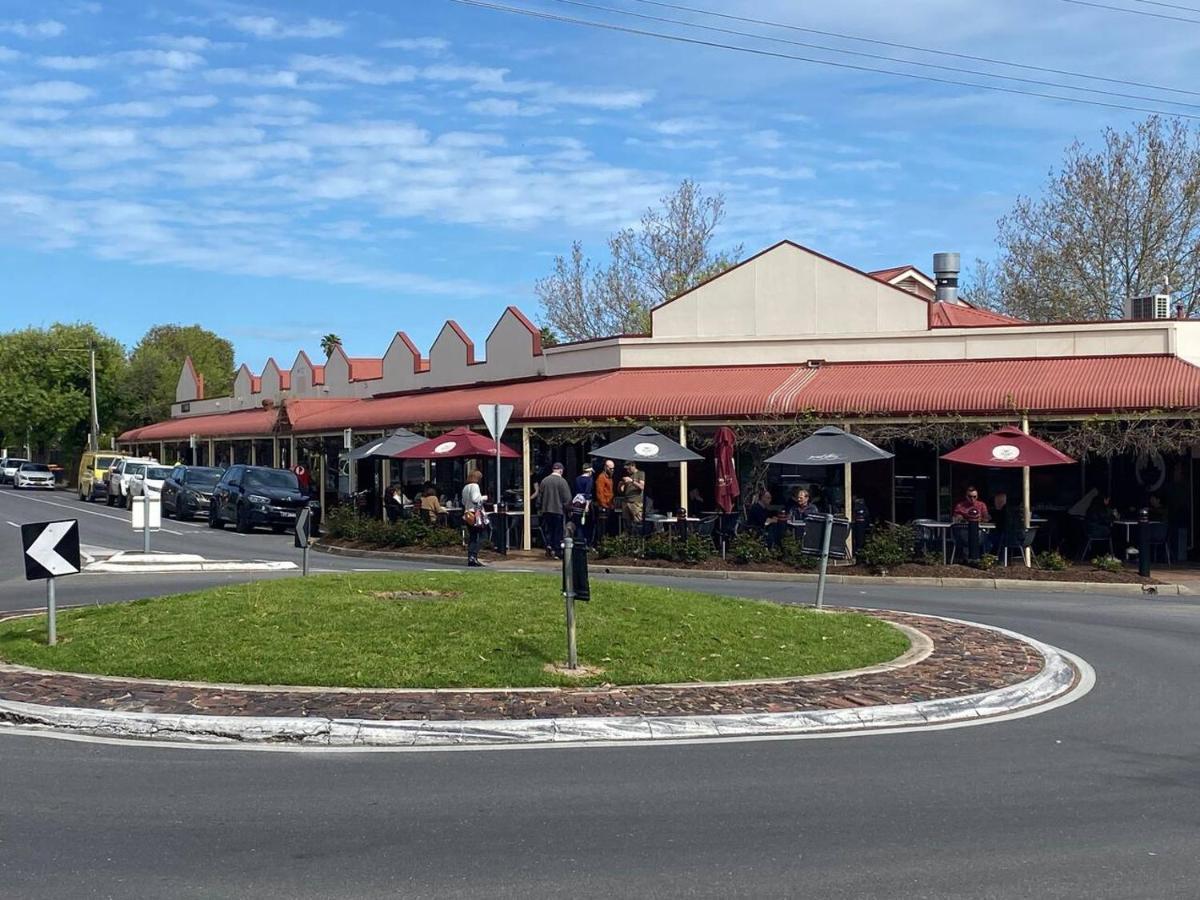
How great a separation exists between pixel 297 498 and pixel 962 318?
16.9m

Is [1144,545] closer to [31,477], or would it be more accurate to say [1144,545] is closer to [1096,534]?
[1096,534]

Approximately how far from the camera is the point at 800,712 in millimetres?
9430

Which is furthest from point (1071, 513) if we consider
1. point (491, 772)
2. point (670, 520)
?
point (491, 772)

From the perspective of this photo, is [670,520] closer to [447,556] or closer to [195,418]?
[447,556]

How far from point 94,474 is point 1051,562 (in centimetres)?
4110

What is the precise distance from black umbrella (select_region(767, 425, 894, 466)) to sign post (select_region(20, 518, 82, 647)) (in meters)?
12.7

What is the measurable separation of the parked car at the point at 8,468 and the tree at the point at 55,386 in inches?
167

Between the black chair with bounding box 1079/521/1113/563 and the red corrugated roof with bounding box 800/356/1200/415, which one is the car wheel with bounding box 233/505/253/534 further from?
the black chair with bounding box 1079/521/1113/563

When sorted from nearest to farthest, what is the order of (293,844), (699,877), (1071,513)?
(699,877)
(293,844)
(1071,513)

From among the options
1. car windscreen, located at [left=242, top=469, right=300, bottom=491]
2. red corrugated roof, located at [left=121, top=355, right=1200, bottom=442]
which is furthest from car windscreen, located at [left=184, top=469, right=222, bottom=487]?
red corrugated roof, located at [left=121, top=355, right=1200, bottom=442]

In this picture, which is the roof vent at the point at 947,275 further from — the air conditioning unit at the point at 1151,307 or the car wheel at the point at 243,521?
the car wheel at the point at 243,521

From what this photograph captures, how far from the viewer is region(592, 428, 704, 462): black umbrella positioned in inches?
947

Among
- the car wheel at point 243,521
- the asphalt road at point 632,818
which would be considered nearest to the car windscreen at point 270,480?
the car wheel at point 243,521

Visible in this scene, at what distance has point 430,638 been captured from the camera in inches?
430
